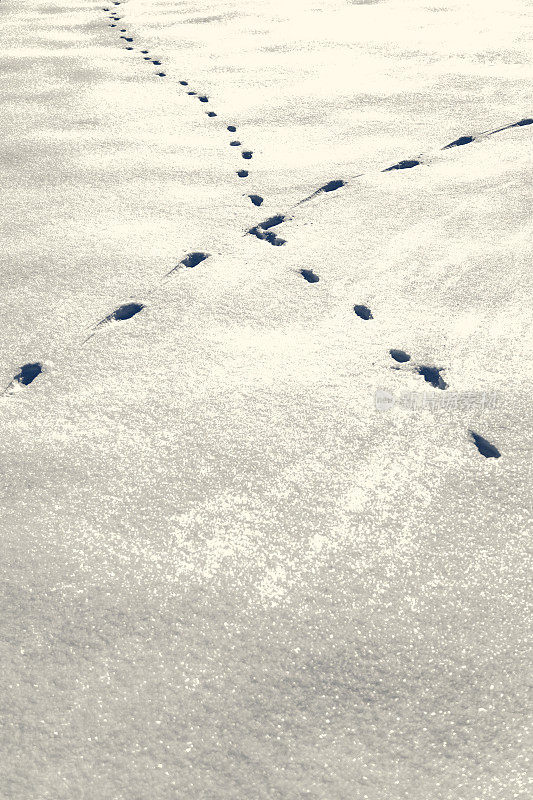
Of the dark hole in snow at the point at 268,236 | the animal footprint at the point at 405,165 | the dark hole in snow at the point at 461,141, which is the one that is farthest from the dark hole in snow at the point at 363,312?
the dark hole in snow at the point at 461,141

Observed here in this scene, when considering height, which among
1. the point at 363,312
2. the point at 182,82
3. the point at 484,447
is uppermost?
the point at 182,82

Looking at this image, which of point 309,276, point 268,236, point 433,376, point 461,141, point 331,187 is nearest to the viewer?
point 433,376

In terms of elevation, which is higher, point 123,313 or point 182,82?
point 182,82

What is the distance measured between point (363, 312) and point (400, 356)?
8.2 inches

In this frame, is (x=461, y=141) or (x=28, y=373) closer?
(x=28, y=373)

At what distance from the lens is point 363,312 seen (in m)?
1.96

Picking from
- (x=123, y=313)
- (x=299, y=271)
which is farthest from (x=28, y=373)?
(x=299, y=271)

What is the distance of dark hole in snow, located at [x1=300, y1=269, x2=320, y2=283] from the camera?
2084mm

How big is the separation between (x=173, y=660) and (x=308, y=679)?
0.24m

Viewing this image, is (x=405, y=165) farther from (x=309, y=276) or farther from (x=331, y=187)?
(x=309, y=276)

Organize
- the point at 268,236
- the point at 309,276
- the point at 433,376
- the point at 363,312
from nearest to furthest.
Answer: the point at 433,376, the point at 363,312, the point at 309,276, the point at 268,236

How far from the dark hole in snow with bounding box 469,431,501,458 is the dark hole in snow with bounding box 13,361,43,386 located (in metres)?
1.12

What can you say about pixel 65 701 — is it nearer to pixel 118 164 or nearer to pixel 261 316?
pixel 261 316

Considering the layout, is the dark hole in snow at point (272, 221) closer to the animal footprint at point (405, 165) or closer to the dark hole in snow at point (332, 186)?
the dark hole in snow at point (332, 186)
